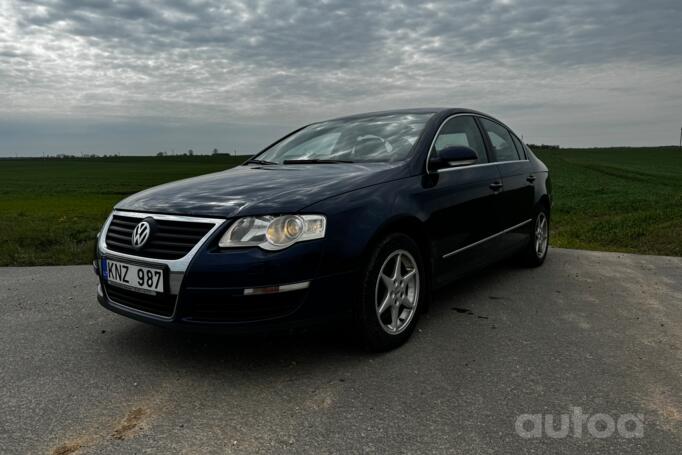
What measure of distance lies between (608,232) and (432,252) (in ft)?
20.4

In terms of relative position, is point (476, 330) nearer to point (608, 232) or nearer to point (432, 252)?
point (432, 252)

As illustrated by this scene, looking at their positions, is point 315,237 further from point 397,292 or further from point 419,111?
point 419,111

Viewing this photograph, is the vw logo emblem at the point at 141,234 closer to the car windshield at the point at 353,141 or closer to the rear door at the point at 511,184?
the car windshield at the point at 353,141

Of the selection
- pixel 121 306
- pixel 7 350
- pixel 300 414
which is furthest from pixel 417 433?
pixel 7 350

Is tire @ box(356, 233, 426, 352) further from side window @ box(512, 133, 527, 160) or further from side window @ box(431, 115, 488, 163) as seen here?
side window @ box(512, 133, 527, 160)

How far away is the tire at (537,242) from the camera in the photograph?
564 cm

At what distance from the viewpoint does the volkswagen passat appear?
2764 millimetres

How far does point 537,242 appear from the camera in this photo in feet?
19.0

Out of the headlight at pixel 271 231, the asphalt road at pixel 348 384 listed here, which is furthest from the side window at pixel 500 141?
the headlight at pixel 271 231

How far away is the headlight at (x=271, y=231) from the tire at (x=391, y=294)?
0.44 meters

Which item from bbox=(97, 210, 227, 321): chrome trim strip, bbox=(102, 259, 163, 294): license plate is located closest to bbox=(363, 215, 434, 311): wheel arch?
bbox=(97, 210, 227, 321): chrome trim strip

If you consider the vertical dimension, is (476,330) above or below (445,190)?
below

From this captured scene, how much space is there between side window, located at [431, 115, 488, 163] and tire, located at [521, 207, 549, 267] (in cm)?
141

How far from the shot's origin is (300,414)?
8.26 ft
